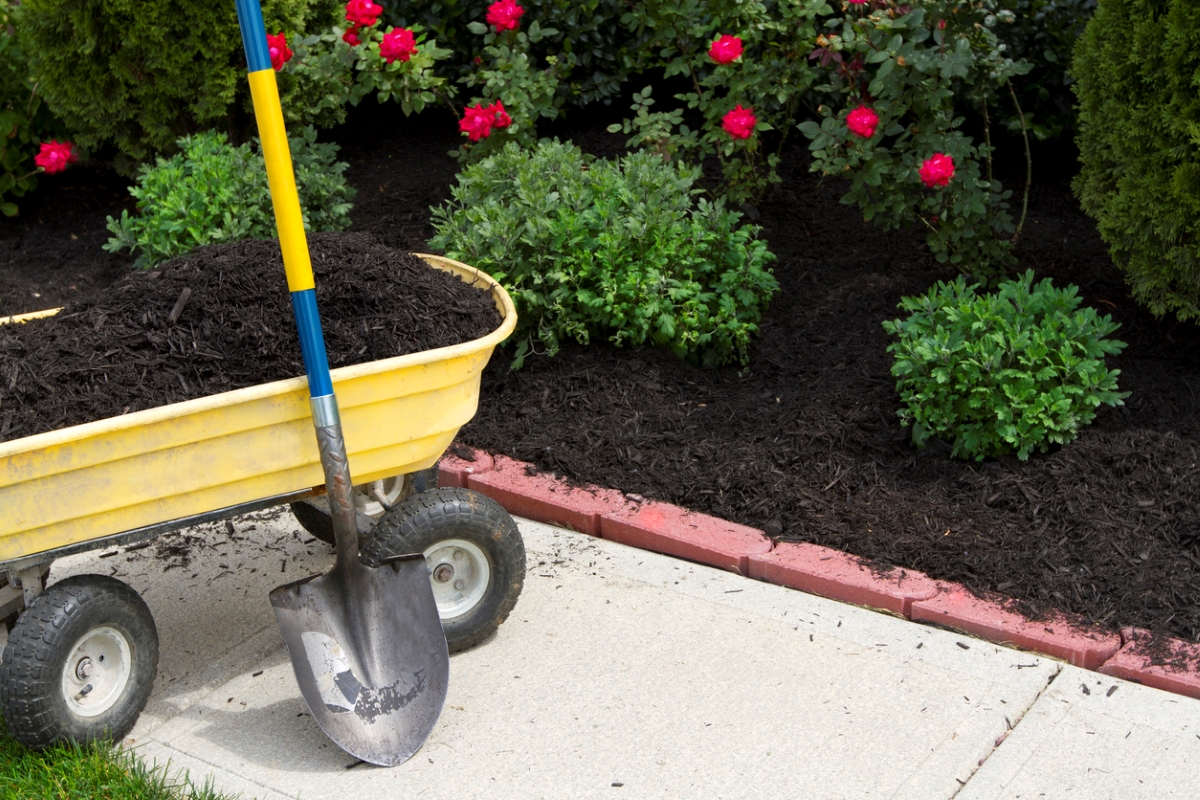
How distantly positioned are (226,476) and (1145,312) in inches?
125

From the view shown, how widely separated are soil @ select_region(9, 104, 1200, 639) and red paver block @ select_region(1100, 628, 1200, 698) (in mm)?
56

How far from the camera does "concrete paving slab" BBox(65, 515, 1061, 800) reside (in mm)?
2561

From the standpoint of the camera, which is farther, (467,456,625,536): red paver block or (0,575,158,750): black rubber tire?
(467,456,625,536): red paver block

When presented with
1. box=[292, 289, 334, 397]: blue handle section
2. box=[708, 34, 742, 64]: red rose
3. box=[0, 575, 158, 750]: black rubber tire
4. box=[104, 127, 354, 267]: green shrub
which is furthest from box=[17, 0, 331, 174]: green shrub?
box=[0, 575, 158, 750]: black rubber tire

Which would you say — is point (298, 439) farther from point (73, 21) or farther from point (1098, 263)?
point (73, 21)

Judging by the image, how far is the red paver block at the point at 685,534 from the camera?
3.36 m

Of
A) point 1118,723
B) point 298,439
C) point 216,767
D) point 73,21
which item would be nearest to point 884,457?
point 1118,723

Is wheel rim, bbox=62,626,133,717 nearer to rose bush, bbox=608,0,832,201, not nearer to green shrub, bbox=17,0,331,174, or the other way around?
rose bush, bbox=608,0,832,201

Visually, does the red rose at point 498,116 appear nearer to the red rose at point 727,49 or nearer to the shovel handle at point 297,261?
the red rose at point 727,49

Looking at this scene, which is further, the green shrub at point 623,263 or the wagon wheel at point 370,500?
the green shrub at point 623,263

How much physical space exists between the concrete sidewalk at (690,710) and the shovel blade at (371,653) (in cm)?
8

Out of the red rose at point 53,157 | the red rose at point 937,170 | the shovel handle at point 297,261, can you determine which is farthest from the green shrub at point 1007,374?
the red rose at point 53,157

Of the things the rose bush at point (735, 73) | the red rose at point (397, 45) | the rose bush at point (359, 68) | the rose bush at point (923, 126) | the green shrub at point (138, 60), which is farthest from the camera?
the green shrub at point (138, 60)

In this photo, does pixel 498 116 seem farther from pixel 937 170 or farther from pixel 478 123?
pixel 937 170
